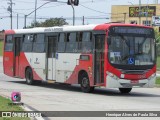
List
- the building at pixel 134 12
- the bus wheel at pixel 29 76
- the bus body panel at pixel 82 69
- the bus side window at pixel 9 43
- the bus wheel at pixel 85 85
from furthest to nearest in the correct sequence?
A: the building at pixel 134 12 < the bus side window at pixel 9 43 < the bus wheel at pixel 29 76 < the bus wheel at pixel 85 85 < the bus body panel at pixel 82 69

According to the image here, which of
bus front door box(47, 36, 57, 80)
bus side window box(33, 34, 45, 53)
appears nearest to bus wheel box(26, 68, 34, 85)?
bus side window box(33, 34, 45, 53)

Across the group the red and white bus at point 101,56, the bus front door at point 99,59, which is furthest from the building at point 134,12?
the bus front door at point 99,59

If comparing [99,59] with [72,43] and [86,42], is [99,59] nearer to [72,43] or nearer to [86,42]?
[86,42]

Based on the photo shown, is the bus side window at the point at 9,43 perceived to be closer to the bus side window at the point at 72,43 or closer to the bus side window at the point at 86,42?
the bus side window at the point at 72,43

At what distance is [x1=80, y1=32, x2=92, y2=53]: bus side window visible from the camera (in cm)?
2187

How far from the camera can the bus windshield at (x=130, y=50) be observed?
2094 centimetres

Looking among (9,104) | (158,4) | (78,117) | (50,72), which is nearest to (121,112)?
(78,117)

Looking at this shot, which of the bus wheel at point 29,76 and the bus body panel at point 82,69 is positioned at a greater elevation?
the bus body panel at point 82,69

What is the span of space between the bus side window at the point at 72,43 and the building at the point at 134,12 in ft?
310

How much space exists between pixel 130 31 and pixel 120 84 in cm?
233

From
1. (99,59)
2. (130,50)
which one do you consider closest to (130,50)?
(130,50)

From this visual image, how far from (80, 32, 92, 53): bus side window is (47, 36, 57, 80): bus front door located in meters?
2.80

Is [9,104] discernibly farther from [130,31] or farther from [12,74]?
[12,74]

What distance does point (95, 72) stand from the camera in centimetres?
2141
